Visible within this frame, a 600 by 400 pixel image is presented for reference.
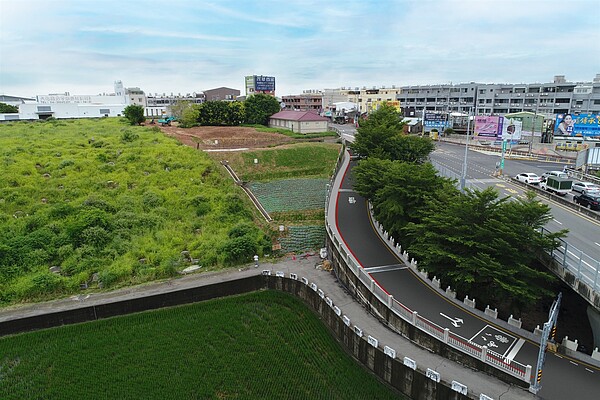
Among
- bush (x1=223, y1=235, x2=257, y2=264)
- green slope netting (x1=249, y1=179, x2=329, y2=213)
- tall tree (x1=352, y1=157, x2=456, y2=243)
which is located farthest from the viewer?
green slope netting (x1=249, y1=179, x2=329, y2=213)

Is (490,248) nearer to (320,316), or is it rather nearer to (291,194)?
(320,316)

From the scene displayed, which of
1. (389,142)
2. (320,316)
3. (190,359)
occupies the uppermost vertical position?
(389,142)

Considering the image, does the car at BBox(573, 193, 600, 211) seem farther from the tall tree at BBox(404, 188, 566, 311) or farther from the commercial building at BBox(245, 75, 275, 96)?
the commercial building at BBox(245, 75, 275, 96)

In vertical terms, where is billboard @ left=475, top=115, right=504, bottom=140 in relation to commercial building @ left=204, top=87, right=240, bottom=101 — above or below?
below

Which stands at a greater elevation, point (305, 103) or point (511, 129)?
point (305, 103)

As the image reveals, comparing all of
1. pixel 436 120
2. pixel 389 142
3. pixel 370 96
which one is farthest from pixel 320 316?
pixel 370 96

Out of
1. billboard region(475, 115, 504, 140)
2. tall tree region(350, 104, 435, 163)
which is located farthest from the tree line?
billboard region(475, 115, 504, 140)

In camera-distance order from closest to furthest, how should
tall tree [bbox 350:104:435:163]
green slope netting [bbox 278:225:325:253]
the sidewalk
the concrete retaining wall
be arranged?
the sidewalk, the concrete retaining wall, green slope netting [bbox 278:225:325:253], tall tree [bbox 350:104:435:163]
